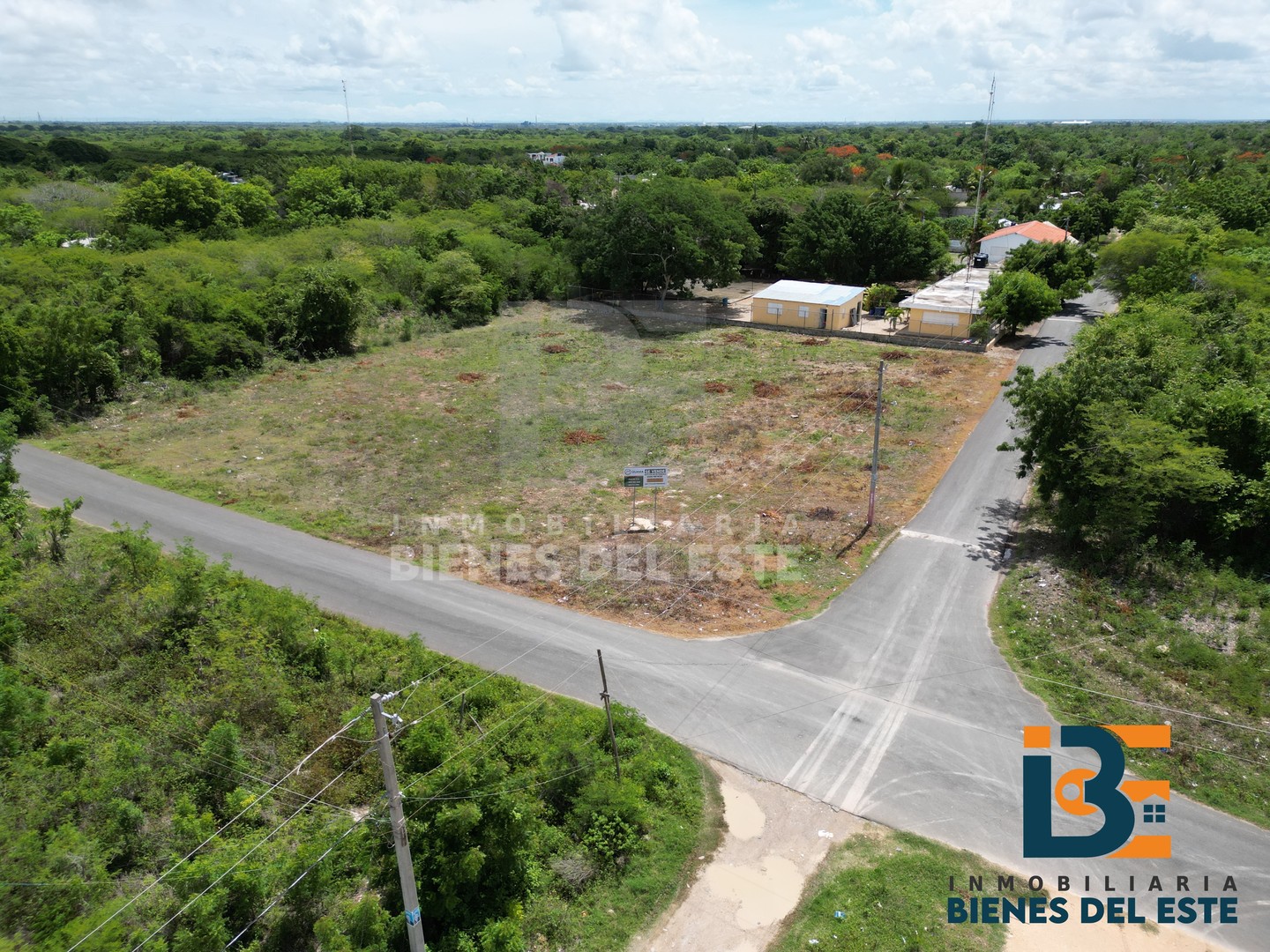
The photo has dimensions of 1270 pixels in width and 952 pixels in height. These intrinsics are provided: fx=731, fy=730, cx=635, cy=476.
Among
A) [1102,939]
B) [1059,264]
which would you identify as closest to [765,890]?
[1102,939]

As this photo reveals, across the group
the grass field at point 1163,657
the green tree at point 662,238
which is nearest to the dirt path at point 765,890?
the grass field at point 1163,657

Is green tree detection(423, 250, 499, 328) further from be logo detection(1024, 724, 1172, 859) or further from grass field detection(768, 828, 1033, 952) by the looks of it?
grass field detection(768, 828, 1033, 952)

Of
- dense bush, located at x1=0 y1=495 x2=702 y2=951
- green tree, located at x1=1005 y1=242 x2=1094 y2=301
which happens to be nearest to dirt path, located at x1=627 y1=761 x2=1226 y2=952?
dense bush, located at x1=0 y1=495 x2=702 y2=951

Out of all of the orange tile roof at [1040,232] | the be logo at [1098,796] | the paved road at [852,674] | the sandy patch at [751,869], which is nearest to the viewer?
the sandy patch at [751,869]

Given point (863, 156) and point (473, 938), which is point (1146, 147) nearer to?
point (863, 156)

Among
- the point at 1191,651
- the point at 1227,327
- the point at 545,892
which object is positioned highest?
the point at 1227,327

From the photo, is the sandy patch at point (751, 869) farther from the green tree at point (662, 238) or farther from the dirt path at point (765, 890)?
the green tree at point (662, 238)

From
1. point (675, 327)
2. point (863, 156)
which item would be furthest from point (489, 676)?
point (863, 156)
